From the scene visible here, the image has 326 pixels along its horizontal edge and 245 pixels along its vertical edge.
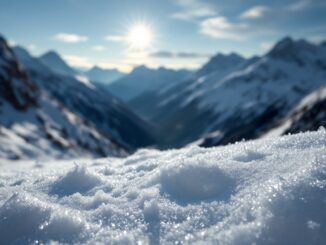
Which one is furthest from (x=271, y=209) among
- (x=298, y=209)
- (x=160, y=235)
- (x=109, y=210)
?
(x=109, y=210)

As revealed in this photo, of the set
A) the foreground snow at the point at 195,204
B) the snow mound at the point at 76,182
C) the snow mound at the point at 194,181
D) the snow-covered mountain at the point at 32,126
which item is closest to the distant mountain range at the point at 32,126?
the snow-covered mountain at the point at 32,126

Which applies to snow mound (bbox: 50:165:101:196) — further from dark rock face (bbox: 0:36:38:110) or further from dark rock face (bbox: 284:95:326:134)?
dark rock face (bbox: 284:95:326:134)

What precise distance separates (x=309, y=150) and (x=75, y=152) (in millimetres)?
62955

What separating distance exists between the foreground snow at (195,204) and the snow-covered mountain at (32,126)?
45077 millimetres

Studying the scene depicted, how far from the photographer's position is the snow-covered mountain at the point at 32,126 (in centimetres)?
5684

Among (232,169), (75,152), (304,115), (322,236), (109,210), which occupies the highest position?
(304,115)

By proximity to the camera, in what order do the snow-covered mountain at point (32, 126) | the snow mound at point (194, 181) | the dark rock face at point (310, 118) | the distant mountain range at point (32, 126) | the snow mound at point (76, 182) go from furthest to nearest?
the dark rock face at point (310, 118)
the distant mountain range at point (32, 126)
the snow-covered mountain at point (32, 126)
the snow mound at point (76, 182)
the snow mound at point (194, 181)

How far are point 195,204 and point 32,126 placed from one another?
68.4m

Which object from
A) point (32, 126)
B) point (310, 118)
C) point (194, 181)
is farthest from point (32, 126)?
point (194, 181)

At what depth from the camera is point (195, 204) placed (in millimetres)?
5648

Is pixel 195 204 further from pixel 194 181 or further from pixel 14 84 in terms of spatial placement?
pixel 14 84

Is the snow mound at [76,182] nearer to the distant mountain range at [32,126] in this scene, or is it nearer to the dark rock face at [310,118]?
the distant mountain range at [32,126]

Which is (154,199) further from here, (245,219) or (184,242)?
(245,219)

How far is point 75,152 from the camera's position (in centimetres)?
6612
